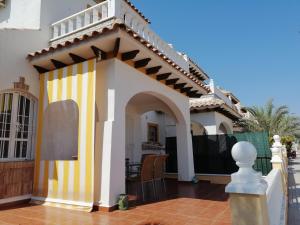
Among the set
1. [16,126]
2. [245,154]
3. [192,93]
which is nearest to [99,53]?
[16,126]

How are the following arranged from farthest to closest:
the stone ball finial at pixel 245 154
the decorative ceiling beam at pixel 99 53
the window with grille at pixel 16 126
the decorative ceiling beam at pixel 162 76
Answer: the decorative ceiling beam at pixel 162 76 < the window with grille at pixel 16 126 < the decorative ceiling beam at pixel 99 53 < the stone ball finial at pixel 245 154

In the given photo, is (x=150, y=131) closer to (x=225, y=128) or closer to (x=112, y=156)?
(x=225, y=128)

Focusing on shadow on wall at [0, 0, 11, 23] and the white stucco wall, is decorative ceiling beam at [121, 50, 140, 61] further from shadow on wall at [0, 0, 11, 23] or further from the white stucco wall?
shadow on wall at [0, 0, 11, 23]

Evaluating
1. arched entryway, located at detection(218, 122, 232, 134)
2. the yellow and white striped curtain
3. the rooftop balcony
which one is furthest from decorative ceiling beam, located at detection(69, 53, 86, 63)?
arched entryway, located at detection(218, 122, 232, 134)

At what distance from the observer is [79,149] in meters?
6.66

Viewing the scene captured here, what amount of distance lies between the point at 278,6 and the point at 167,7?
4.08 metres

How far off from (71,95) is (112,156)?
2.36 meters

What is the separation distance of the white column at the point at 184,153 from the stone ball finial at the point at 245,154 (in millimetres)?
9452

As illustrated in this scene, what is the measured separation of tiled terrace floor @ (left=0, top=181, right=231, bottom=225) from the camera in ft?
17.3

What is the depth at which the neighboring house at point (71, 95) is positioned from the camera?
21.5 feet

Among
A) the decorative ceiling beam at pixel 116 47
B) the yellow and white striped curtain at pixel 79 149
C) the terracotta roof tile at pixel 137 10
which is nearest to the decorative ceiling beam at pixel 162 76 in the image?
the decorative ceiling beam at pixel 116 47

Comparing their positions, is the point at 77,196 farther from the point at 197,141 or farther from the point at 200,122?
the point at 200,122

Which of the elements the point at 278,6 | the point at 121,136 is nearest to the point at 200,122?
the point at 278,6

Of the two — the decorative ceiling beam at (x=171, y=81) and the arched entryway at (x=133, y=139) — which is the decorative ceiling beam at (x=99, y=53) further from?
the decorative ceiling beam at (x=171, y=81)
